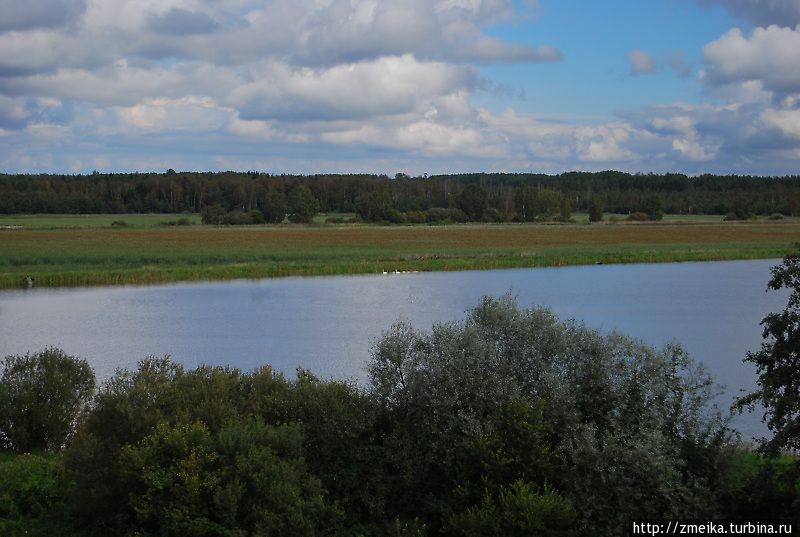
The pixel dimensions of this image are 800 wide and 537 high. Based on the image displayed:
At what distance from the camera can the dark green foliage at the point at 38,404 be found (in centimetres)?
1305

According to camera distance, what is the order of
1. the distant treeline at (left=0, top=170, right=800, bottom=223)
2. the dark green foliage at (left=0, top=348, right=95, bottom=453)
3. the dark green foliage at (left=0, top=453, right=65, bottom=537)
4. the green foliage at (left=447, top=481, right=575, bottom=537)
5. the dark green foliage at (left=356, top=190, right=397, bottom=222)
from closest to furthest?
the green foliage at (left=447, top=481, right=575, bottom=537) < the dark green foliage at (left=0, top=453, right=65, bottom=537) < the dark green foliage at (left=0, top=348, right=95, bottom=453) < the dark green foliage at (left=356, top=190, right=397, bottom=222) < the distant treeline at (left=0, top=170, right=800, bottom=223)

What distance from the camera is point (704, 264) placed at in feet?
194

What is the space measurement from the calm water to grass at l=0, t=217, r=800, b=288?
3577 mm

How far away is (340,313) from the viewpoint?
3375cm

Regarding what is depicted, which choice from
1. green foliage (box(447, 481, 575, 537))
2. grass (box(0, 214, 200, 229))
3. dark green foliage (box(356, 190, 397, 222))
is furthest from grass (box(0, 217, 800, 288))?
green foliage (box(447, 481, 575, 537))

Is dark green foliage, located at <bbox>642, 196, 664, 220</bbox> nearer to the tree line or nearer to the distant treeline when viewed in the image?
the distant treeline

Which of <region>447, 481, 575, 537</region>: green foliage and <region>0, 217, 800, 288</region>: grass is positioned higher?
<region>447, 481, 575, 537</region>: green foliage

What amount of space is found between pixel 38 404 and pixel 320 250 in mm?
51702

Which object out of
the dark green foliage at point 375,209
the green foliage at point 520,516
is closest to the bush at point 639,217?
the dark green foliage at point 375,209

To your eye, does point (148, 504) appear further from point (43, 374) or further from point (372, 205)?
point (372, 205)

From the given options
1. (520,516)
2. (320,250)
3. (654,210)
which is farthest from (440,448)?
(654,210)

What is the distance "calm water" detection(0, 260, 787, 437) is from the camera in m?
24.3

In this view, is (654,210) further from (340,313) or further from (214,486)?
(214,486)

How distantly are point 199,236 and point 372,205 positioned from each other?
4057 cm
